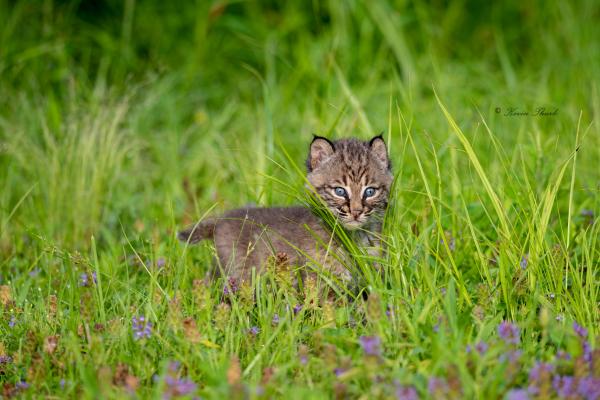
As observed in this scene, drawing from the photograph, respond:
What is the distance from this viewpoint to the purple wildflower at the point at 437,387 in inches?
123

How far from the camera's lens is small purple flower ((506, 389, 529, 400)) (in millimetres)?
3109

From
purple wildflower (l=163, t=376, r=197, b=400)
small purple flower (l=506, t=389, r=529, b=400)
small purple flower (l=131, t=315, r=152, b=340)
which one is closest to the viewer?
small purple flower (l=506, t=389, r=529, b=400)

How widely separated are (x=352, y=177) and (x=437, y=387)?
1932mm

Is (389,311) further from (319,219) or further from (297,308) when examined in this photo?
(319,219)

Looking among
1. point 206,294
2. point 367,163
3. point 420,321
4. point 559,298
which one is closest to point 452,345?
point 420,321

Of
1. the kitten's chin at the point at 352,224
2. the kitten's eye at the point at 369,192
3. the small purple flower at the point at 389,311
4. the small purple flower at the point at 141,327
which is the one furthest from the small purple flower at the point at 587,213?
the small purple flower at the point at 141,327

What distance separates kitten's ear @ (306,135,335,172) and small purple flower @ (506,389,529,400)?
2148 millimetres

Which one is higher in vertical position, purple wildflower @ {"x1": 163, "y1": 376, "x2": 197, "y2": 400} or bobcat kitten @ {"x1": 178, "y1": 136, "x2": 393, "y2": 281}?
bobcat kitten @ {"x1": 178, "y1": 136, "x2": 393, "y2": 281}

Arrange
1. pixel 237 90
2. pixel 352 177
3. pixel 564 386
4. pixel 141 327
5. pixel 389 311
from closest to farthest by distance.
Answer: pixel 564 386, pixel 141 327, pixel 389 311, pixel 352 177, pixel 237 90

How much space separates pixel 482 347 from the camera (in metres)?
3.49

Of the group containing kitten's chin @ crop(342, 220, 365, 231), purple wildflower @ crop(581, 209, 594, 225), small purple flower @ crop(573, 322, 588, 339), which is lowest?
small purple flower @ crop(573, 322, 588, 339)

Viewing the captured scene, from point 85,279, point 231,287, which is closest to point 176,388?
point 231,287

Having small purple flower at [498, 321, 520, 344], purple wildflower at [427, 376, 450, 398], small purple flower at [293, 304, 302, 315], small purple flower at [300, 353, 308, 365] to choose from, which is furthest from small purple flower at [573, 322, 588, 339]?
small purple flower at [293, 304, 302, 315]

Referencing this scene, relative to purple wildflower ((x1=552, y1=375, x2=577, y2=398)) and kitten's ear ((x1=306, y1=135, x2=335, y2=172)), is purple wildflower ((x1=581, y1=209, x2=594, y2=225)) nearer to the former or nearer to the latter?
kitten's ear ((x1=306, y1=135, x2=335, y2=172))
